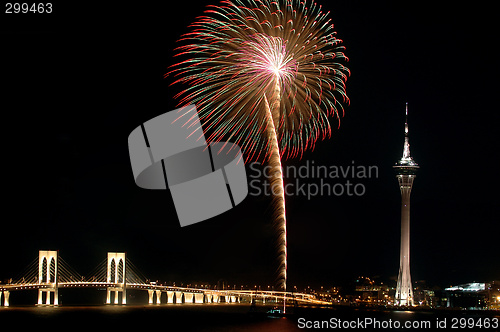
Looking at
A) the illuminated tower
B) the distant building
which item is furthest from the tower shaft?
the distant building

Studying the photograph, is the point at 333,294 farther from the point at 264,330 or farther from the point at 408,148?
the point at 264,330

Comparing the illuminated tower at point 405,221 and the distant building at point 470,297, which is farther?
the distant building at point 470,297

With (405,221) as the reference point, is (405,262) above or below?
below

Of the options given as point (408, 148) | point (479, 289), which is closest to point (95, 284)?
point (408, 148)

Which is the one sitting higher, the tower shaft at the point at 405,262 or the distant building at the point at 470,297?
the tower shaft at the point at 405,262

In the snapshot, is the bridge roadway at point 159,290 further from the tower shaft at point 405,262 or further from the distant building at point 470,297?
the distant building at point 470,297

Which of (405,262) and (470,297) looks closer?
(405,262)

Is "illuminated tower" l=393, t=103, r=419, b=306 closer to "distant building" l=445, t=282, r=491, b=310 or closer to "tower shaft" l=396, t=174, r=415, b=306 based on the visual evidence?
"tower shaft" l=396, t=174, r=415, b=306

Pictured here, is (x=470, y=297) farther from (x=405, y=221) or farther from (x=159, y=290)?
(x=159, y=290)

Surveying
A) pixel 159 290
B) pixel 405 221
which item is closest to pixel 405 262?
pixel 405 221

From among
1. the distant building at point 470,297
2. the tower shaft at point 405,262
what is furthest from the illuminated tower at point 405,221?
the distant building at point 470,297
